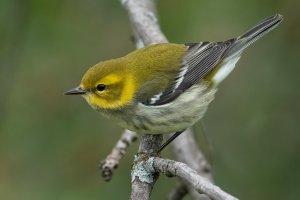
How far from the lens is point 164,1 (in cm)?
543

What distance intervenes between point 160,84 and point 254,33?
79 centimetres

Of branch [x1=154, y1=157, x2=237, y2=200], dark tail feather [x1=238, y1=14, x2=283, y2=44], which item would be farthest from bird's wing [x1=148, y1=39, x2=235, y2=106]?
branch [x1=154, y1=157, x2=237, y2=200]

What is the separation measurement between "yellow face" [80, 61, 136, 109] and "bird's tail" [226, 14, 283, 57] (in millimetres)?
837

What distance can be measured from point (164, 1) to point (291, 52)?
110cm

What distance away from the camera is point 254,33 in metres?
4.66

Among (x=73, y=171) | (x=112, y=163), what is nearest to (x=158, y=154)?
(x=112, y=163)

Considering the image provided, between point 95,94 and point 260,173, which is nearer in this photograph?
point 95,94

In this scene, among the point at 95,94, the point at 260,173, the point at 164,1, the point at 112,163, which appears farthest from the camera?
the point at 164,1

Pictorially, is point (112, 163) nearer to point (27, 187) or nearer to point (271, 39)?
point (27, 187)

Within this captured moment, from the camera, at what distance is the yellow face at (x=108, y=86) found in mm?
4219

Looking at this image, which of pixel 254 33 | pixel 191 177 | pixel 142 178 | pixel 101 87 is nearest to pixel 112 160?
pixel 142 178

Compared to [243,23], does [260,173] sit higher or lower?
lower

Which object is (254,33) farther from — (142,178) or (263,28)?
(142,178)

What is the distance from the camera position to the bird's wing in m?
4.44
